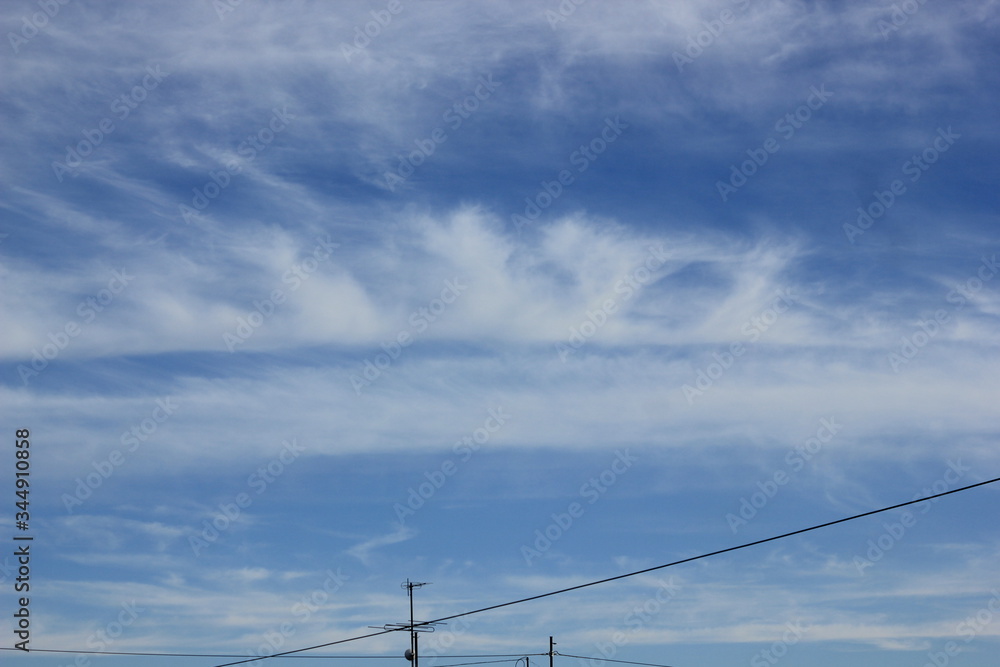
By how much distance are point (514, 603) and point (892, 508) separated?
2185 cm

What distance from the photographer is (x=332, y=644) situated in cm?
5809

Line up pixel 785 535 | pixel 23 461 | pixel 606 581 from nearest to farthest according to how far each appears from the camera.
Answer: pixel 785 535
pixel 23 461
pixel 606 581

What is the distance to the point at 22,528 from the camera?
39.1 m

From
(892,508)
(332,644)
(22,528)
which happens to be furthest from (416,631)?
(892,508)

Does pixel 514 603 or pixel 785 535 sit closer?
pixel 785 535

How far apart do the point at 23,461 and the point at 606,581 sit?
22.6 m

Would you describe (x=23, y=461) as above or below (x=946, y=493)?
above

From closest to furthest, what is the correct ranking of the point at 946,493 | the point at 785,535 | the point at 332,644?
the point at 946,493 < the point at 785,535 < the point at 332,644

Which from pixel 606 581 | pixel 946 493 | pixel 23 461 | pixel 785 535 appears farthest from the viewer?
pixel 606 581

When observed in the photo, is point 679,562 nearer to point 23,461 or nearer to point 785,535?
point 785,535

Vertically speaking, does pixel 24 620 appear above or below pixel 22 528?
below

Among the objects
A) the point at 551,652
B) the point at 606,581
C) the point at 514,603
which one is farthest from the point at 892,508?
the point at 551,652

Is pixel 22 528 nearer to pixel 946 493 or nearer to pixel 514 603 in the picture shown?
pixel 514 603

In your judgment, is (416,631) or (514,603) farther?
(416,631)
